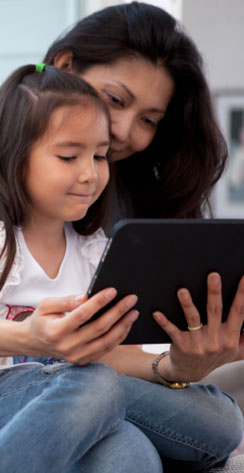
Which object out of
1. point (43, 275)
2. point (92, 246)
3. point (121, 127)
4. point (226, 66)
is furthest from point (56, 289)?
point (226, 66)

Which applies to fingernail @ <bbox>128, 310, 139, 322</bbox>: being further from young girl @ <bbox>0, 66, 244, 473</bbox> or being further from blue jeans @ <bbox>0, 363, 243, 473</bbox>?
blue jeans @ <bbox>0, 363, 243, 473</bbox>

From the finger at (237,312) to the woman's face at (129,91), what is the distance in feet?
2.03

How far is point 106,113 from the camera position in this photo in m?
1.40

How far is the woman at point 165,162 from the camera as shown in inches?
50.1

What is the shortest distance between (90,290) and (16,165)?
1.16 feet

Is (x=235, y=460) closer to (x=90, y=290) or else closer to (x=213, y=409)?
(x=213, y=409)

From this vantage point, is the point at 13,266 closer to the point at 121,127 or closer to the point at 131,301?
the point at 131,301

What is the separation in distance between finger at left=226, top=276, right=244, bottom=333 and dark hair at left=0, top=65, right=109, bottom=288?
1.36 ft

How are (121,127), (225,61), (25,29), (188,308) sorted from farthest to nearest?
1. (225,61)
2. (25,29)
3. (121,127)
4. (188,308)

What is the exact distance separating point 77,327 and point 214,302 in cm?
24

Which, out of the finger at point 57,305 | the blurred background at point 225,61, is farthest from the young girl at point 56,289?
the blurred background at point 225,61

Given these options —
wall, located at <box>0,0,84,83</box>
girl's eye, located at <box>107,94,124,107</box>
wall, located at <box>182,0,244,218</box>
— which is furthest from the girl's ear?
wall, located at <box>182,0,244,218</box>

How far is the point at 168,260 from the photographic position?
3.53 ft

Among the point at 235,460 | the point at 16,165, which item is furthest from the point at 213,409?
the point at 16,165
